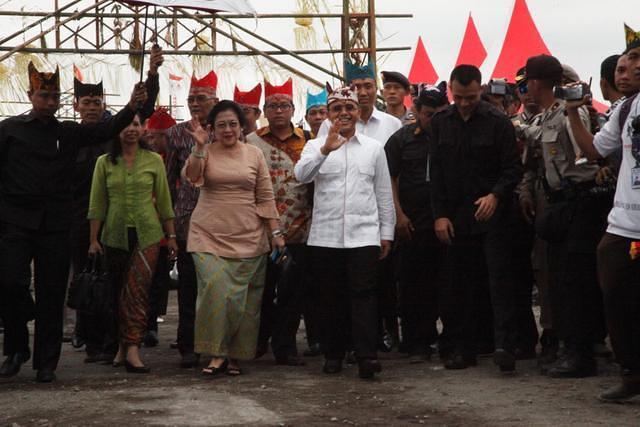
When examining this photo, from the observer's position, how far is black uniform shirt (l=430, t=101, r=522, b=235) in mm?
9234

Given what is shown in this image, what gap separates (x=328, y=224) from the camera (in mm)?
9328

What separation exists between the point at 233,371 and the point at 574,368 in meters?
2.29

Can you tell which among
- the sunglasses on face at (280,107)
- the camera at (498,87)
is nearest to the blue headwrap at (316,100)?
the sunglasses on face at (280,107)

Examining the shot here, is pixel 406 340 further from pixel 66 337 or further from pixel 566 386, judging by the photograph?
pixel 66 337

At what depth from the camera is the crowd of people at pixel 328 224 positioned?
891 centimetres

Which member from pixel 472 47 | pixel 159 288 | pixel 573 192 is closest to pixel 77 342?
pixel 159 288

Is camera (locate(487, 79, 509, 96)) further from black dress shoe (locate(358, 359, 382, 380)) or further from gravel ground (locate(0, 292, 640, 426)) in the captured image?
black dress shoe (locate(358, 359, 382, 380))

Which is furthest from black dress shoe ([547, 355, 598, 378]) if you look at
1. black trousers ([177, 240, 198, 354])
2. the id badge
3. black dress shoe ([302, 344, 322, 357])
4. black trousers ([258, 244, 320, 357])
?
black trousers ([177, 240, 198, 354])

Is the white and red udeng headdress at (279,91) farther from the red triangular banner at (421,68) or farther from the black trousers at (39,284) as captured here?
the red triangular banner at (421,68)

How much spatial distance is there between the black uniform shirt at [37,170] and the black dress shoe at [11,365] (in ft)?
3.04

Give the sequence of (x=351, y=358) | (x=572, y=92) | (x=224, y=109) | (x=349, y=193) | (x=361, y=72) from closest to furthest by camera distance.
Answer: (x=572, y=92), (x=349, y=193), (x=224, y=109), (x=351, y=358), (x=361, y=72)

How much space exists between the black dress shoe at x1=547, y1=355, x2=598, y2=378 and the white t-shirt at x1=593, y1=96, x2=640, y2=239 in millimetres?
1313

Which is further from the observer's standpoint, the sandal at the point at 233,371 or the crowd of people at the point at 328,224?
the sandal at the point at 233,371

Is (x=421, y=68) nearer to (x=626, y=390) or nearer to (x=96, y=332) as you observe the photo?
(x=96, y=332)
